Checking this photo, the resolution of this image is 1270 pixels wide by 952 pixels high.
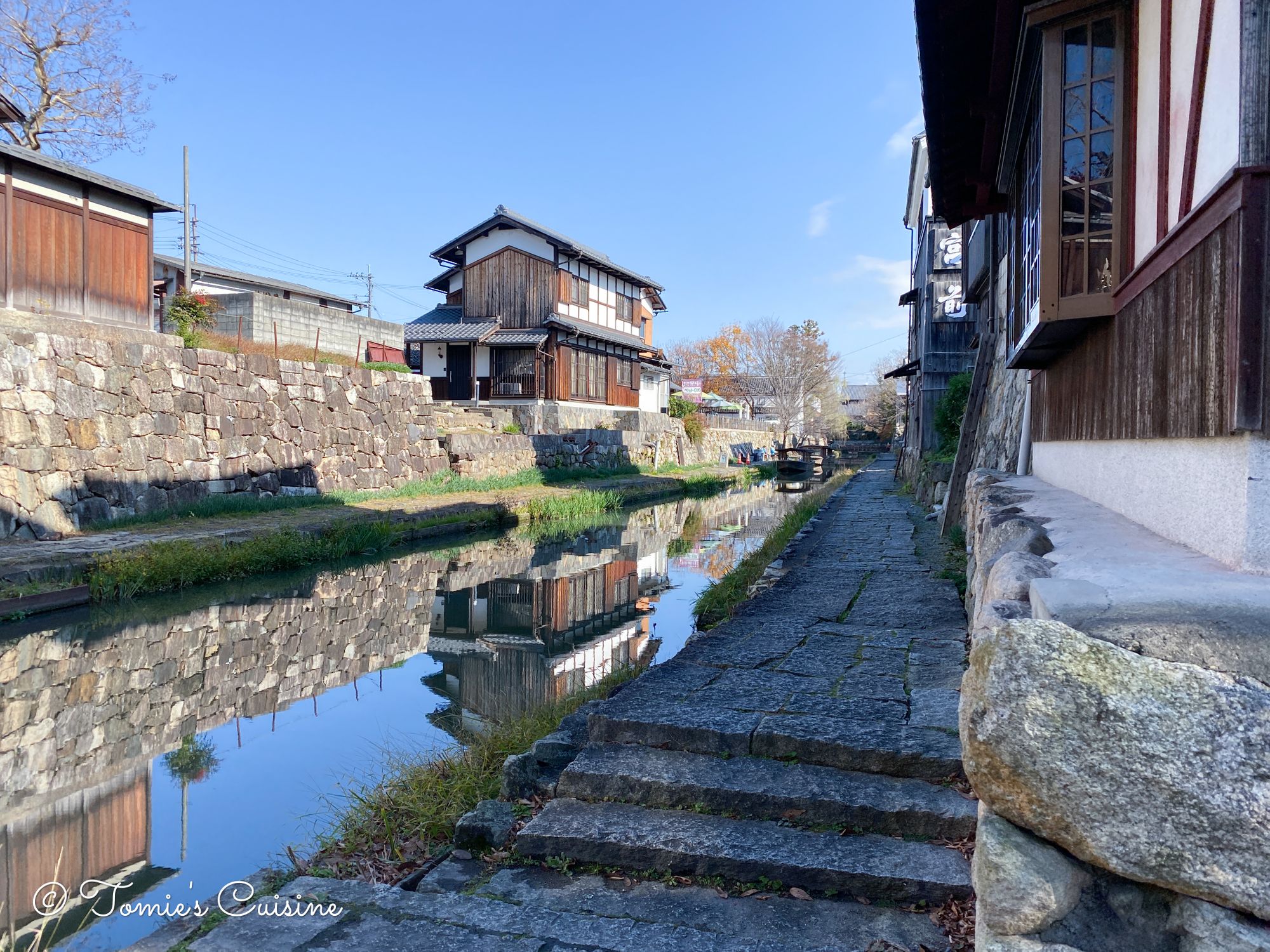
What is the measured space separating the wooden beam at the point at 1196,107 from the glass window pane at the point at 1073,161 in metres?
1.49

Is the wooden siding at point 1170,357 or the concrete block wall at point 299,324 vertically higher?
the concrete block wall at point 299,324

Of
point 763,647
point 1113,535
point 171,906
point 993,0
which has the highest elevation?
point 993,0

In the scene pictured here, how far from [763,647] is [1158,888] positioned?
3.72 metres

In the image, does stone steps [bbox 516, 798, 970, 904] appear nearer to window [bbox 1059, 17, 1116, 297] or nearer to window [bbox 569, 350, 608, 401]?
window [bbox 1059, 17, 1116, 297]

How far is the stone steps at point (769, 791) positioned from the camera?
3.01 metres

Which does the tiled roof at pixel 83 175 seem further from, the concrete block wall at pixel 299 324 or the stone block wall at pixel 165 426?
the concrete block wall at pixel 299 324

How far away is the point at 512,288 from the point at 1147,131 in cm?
2586

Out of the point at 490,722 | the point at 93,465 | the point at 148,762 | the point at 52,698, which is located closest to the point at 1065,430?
the point at 490,722

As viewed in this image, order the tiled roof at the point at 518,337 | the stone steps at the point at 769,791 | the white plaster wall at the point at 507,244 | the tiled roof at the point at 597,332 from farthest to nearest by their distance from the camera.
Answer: the white plaster wall at the point at 507,244, the tiled roof at the point at 597,332, the tiled roof at the point at 518,337, the stone steps at the point at 769,791

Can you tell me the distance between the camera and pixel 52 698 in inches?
219

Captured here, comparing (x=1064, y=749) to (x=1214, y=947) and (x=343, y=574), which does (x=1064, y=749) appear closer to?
(x=1214, y=947)

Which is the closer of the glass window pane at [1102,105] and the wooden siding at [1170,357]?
the wooden siding at [1170,357]

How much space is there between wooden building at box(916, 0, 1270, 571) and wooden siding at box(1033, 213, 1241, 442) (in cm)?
1

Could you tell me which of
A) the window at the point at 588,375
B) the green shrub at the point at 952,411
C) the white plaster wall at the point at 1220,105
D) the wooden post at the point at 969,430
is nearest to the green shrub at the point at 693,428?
the window at the point at 588,375
